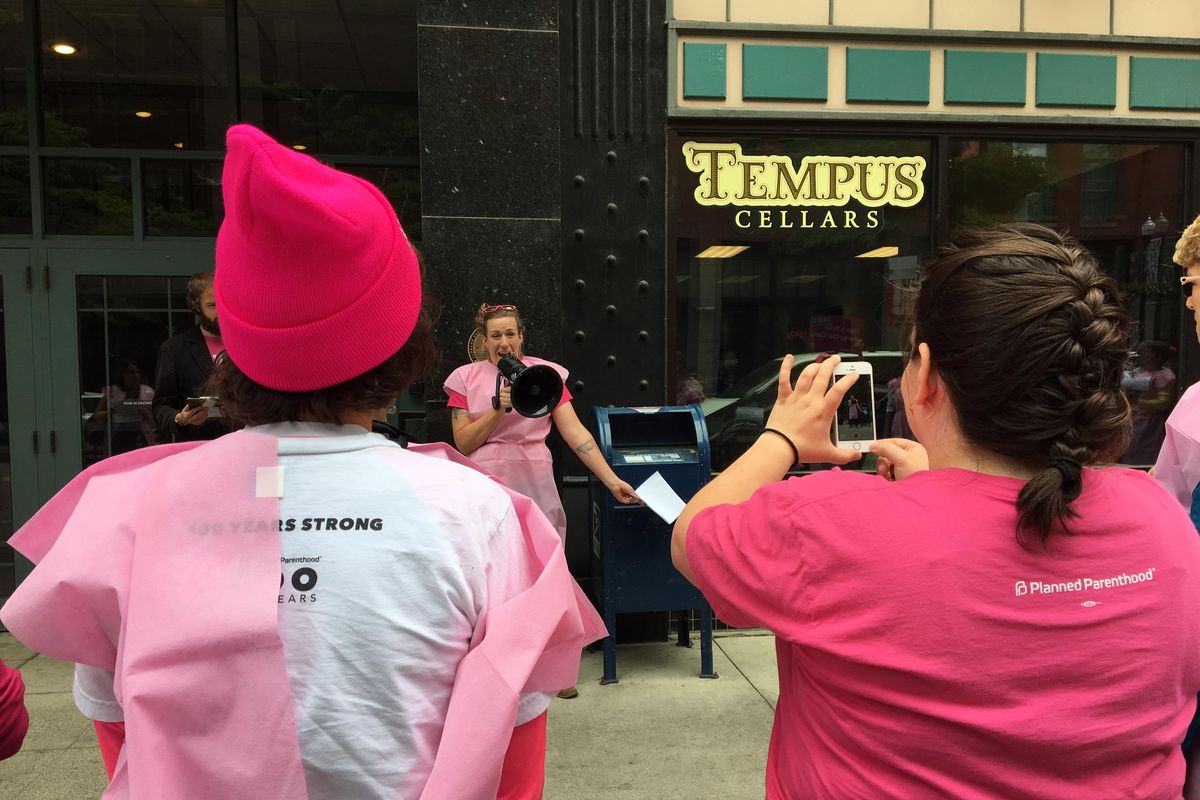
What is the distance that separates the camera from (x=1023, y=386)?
112cm

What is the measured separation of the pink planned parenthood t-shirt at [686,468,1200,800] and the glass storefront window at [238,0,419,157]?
5.49 meters

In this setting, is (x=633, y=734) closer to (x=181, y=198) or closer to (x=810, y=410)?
(x=810, y=410)

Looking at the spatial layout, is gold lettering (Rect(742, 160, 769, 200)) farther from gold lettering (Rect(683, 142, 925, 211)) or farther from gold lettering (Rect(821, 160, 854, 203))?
gold lettering (Rect(821, 160, 854, 203))

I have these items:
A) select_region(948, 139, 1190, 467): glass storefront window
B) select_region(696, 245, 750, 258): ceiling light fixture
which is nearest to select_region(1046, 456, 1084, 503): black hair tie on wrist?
select_region(696, 245, 750, 258): ceiling light fixture

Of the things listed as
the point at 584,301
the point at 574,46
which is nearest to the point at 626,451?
the point at 584,301

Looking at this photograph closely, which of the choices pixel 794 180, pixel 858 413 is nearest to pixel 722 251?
pixel 794 180

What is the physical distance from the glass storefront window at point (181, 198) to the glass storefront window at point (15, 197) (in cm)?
70

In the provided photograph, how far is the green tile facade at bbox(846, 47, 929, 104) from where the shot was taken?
16.7ft

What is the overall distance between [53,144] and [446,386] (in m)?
3.34

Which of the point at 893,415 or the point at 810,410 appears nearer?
the point at 810,410

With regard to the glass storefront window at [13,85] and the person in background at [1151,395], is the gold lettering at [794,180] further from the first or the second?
the glass storefront window at [13,85]

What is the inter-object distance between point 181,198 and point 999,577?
5805mm

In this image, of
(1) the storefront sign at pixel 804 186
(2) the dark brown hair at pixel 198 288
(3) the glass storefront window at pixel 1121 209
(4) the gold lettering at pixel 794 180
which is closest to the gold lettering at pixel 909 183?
(1) the storefront sign at pixel 804 186

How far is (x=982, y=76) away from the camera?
518 centimetres
